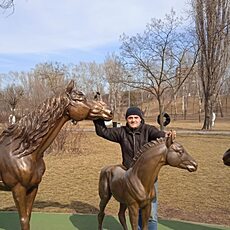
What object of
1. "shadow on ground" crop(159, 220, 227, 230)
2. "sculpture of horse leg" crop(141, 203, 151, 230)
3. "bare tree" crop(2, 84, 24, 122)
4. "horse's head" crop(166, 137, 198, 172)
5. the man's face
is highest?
"bare tree" crop(2, 84, 24, 122)

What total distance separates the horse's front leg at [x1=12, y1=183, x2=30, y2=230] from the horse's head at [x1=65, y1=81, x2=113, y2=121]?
0.77 m

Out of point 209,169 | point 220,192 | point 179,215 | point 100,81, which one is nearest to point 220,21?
point 209,169

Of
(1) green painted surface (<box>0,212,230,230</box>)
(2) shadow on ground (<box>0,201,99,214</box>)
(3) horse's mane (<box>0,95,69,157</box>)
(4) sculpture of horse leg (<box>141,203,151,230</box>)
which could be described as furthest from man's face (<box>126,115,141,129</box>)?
(2) shadow on ground (<box>0,201,99,214</box>)

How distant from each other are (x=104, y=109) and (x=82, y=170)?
610 centimetres

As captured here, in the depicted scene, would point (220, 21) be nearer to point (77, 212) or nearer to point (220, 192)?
point (220, 192)

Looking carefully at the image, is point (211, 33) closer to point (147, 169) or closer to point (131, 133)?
point (131, 133)

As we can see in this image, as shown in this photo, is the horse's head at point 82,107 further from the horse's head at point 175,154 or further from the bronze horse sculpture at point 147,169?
the horse's head at point 175,154

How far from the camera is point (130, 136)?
3398 millimetres

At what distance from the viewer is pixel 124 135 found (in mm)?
3424

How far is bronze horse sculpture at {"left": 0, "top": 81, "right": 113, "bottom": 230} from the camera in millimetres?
2986

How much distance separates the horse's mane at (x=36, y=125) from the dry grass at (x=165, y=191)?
2593mm

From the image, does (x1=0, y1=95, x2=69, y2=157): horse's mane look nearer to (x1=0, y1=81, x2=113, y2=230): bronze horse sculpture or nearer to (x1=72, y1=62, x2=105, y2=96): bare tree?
(x1=0, y1=81, x2=113, y2=230): bronze horse sculpture

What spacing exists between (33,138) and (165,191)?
4.23 meters

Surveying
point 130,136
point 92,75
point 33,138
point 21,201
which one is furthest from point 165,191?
point 92,75
